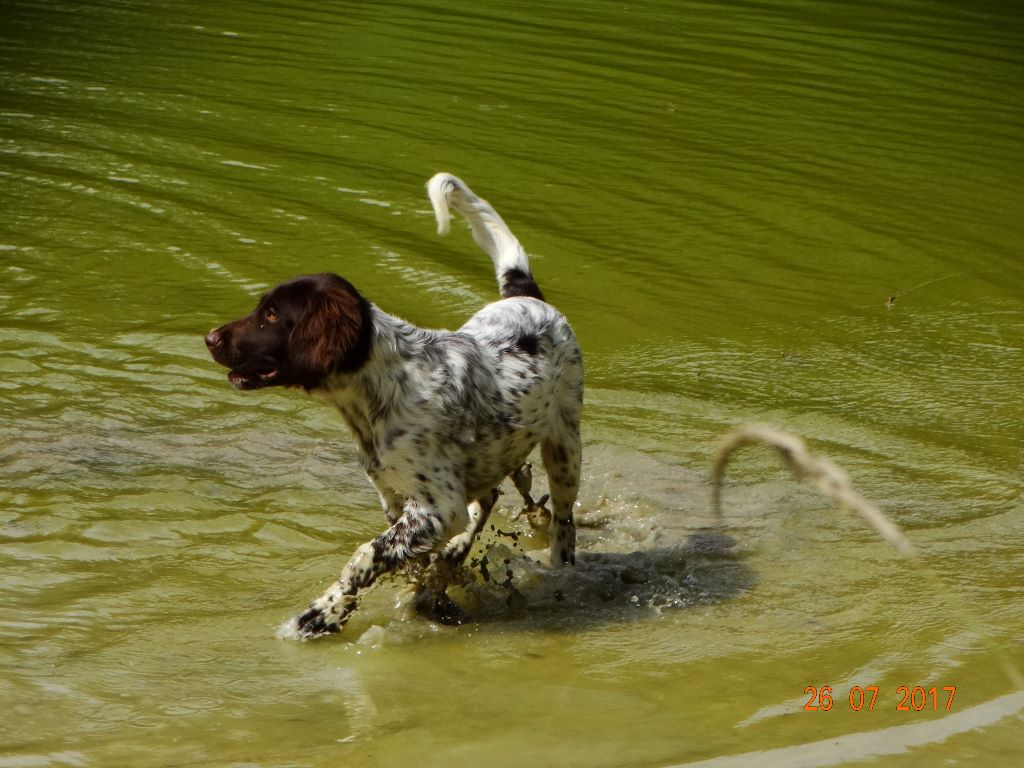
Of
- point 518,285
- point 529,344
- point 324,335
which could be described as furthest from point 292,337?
point 518,285

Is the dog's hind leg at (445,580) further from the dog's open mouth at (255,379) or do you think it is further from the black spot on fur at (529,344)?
the dog's open mouth at (255,379)

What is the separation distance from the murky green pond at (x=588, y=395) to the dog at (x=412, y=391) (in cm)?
38

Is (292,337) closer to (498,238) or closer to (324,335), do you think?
(324,335)

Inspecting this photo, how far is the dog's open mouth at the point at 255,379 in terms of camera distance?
4.97 m

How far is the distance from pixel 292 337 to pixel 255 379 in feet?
0.70

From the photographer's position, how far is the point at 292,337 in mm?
4941

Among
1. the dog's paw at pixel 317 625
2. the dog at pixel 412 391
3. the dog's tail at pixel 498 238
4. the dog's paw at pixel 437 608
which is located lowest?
the dog's paw at pixel 437 608

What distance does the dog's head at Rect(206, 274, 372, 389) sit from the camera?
494cm

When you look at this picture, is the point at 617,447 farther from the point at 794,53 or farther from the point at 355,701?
the point at 794,53

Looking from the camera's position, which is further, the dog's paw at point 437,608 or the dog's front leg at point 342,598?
the dog's paw at point 437,608

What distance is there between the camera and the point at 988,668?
4699mm
